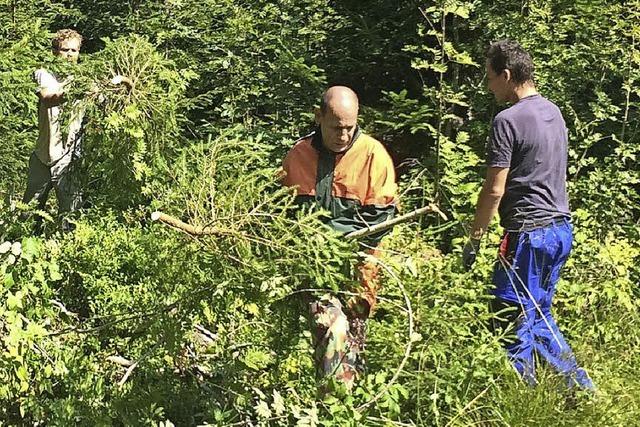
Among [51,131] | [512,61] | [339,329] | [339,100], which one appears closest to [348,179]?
[339,100]

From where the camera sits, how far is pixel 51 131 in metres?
5.25

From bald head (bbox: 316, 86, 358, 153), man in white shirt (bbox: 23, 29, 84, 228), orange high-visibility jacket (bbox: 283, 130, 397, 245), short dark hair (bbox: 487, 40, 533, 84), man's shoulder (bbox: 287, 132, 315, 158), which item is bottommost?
man in white shirt (bbox: 23, 29, 84, 228)

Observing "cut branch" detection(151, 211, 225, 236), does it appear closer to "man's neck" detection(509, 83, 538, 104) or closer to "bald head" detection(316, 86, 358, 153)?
"bald head" detection(316, 86, 358, 153)

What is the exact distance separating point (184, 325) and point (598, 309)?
237cm

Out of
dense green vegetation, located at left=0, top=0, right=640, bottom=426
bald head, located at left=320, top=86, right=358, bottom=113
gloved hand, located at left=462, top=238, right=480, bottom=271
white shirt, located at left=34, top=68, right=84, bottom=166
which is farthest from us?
white shirt, located at left=34, top=68, right=84, bottom=166

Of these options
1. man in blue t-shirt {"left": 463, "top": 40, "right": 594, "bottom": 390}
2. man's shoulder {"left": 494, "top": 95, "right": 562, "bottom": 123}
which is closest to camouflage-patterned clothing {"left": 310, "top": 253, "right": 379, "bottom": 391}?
man in blue t-shirt {"left": 463, "top": 40, "right": 594, "bottom": 390}

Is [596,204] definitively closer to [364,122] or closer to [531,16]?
[531,16]

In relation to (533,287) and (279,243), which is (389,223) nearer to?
(279,243)

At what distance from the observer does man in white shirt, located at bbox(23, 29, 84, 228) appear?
4.85 metres

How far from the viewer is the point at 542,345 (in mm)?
3660

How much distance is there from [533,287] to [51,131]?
3.35 m

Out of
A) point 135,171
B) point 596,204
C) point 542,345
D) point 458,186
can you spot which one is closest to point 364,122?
point 458,186

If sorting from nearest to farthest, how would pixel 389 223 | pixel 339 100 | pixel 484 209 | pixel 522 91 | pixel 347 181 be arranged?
pixel 389 223 → pixel 339 100 → pixel 347 181 → pixel 484 209 → pixel 522 91

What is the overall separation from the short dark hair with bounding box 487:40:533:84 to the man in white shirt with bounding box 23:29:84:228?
2452mm
